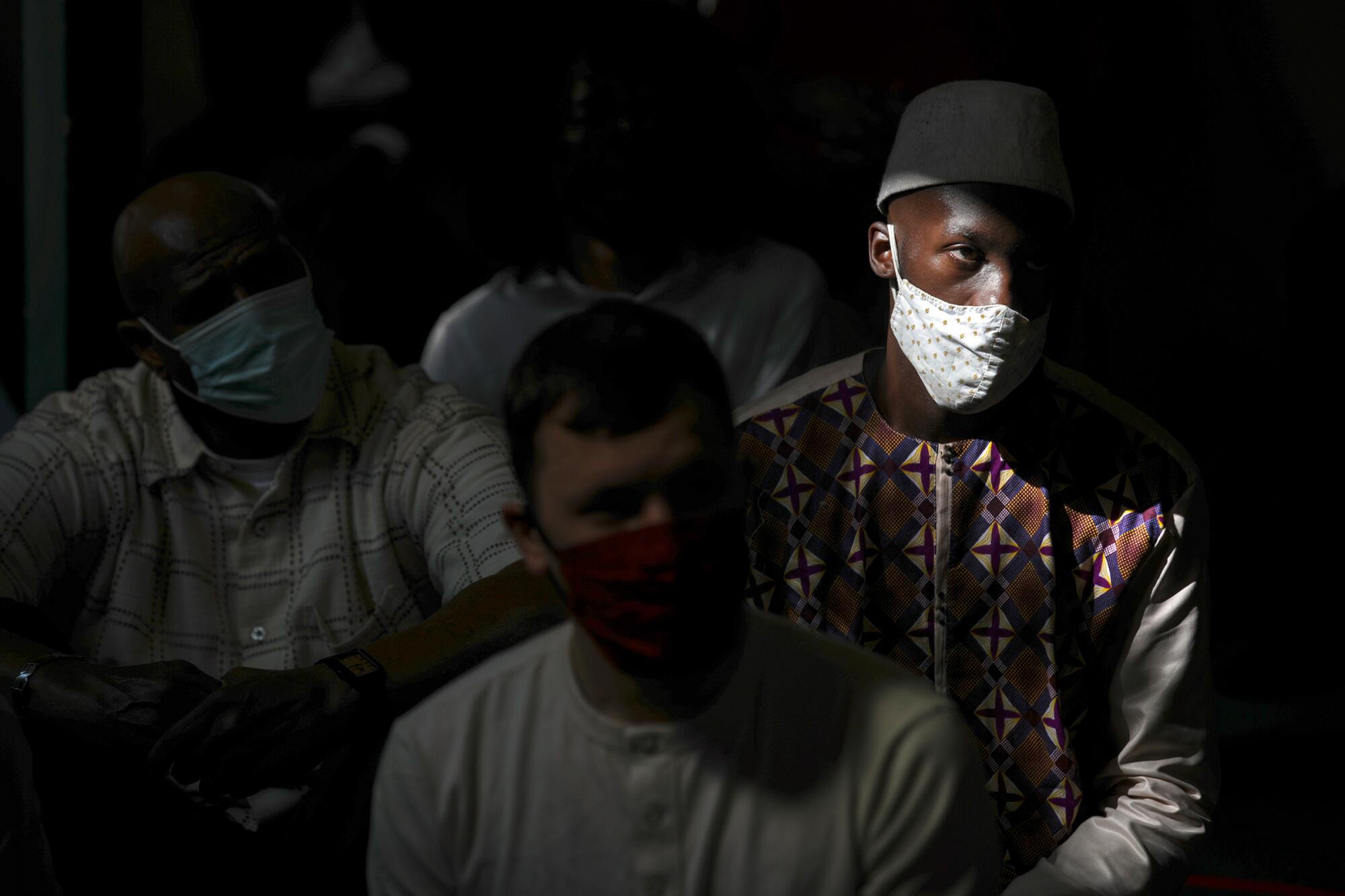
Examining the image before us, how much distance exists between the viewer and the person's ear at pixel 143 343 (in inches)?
92.4

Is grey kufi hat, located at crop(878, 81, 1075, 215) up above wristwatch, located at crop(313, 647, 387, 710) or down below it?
above

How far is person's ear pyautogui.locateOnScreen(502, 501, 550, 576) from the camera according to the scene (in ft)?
4.43

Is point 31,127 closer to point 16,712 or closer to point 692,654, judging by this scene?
point 16,712


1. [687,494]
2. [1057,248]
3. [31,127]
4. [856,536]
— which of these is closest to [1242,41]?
[1057,248]

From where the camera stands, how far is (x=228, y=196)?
2289 millimetres

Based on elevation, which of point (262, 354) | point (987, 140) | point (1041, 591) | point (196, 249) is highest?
point (987, 140)

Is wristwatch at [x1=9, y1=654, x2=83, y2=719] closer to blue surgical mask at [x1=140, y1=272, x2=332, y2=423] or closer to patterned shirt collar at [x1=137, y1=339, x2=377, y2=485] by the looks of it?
patterned shirt collar at [x1=137, y1=339, x2=377, y2=485]

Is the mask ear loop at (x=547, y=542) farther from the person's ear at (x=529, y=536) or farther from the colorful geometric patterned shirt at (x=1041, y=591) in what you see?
the colorful geometric patterned shirt at (x=1041, y=591)

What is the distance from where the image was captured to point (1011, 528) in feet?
6.29

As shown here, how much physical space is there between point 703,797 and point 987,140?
1012mm

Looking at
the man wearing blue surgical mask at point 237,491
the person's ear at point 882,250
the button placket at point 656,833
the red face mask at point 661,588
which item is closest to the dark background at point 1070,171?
the person's ear at point 882,250

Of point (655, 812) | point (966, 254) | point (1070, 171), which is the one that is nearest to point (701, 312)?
point (1070, 171)

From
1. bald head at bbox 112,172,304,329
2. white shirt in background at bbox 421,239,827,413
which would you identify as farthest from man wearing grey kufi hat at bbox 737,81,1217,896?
bald head at bbox 112,172,304,329

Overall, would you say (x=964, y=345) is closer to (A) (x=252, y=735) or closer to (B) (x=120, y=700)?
(A) (x=252, y=735)
